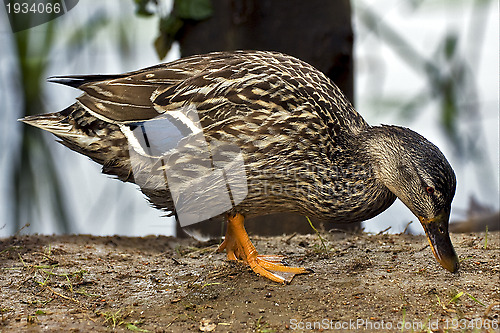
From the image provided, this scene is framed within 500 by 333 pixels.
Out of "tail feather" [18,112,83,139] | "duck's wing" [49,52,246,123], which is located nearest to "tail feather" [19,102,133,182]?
"tail feather" [18,112,83,139]

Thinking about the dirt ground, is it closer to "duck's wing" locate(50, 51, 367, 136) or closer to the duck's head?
the duck's head

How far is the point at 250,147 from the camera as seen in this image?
3.28m

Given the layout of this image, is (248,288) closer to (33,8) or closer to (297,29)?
(297,29)

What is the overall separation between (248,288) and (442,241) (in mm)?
1131

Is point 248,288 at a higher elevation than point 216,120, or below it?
below

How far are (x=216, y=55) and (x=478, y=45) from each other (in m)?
2.36

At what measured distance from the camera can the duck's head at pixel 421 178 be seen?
3.13 m

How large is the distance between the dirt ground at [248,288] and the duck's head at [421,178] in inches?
8.8

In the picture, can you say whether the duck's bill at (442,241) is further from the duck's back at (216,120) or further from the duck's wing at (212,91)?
the duck's wing at (212,91)

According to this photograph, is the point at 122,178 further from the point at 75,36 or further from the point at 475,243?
the point at 475,243

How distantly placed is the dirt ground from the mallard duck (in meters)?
0.24

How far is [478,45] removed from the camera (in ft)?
15.3

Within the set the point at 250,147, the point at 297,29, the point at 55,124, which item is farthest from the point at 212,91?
the point at 297,29

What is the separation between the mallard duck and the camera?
128 inches
